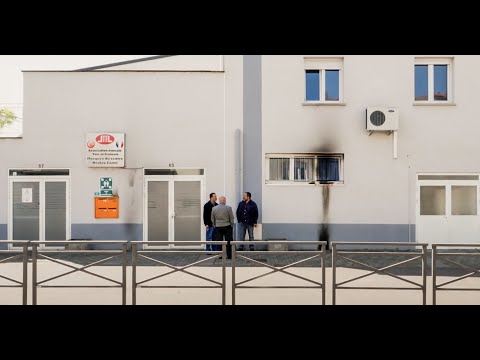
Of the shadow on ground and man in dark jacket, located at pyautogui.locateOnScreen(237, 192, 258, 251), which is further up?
man in dark jacket, located at pyautogui.locateOnScreen(237, 192, 258, 251)

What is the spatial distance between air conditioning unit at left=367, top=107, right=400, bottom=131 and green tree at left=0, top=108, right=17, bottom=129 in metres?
10.6

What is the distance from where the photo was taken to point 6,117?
501 inches

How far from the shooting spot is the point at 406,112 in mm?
11070

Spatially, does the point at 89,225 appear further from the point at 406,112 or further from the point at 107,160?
the point at 406,112

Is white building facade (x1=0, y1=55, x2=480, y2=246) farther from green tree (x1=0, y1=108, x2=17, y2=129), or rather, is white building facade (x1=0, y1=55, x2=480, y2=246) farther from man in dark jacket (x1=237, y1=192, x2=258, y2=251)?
green tree (x1=0, y1=108, x2=17, y2=129)

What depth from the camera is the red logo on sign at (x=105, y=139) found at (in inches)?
432

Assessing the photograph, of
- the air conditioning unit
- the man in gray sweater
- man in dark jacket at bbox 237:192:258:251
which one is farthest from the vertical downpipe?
the air conditioning unit

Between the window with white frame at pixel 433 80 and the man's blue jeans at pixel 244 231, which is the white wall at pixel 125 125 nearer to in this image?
the man's blue jeans at pixel 244 231

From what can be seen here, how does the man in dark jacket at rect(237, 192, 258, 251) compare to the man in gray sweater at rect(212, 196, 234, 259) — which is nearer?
the man in gray sweater at rect(212, 196, 234, 259)

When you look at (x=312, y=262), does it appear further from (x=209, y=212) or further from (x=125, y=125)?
(x=125, y=125)

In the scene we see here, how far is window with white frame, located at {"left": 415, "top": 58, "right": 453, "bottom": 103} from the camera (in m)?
11.2

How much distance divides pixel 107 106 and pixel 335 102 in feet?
21.5

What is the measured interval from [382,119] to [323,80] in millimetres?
2035
